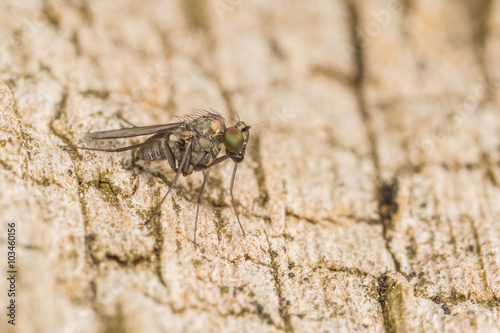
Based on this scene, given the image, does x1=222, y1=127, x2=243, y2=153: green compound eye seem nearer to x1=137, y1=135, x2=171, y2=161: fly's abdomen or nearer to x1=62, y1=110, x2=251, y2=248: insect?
x1=62, y1=110, x2=251, y2=248: insect

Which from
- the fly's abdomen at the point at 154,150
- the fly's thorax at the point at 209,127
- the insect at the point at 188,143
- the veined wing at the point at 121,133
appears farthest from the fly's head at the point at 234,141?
the veined wing at the point at 121,133

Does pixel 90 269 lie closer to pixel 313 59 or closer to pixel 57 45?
pixel 57 45

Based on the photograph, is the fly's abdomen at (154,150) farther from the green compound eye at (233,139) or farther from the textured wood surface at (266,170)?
the green compound eye at (233,139)

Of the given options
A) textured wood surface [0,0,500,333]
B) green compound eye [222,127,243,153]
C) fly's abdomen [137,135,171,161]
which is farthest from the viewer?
fly's abdomen [137,135,171,161]

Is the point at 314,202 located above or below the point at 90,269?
above

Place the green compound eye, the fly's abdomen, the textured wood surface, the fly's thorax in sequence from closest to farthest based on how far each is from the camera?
the textured wood surface, the green compound eye, the fly's abdomen, the fly's thorax

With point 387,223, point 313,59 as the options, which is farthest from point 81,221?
point 313,59

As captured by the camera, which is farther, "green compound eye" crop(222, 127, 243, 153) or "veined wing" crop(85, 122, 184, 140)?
"veined wing" crop(85, 122, 184, 140)

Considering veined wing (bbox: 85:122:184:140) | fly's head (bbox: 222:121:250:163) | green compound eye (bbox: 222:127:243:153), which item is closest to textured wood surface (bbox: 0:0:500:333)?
veined wing (bbox: 85:122:184:140)
